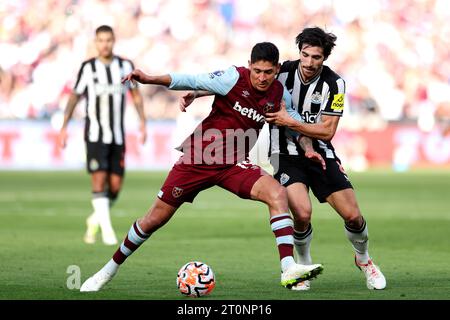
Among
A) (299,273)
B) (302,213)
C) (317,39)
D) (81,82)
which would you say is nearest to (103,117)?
(81,82)

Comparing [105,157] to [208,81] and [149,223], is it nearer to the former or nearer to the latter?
[149,223]

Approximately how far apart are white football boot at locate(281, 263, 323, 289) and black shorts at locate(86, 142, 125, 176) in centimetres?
557

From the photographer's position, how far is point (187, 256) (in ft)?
34.4

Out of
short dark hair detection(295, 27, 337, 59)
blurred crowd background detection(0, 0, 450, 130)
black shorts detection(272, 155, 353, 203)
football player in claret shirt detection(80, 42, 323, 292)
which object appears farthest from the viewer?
blurred crowd background detection(0, 0, 450, 130)

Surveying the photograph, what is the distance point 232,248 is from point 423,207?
22.4ft

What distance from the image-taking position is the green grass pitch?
309 inches

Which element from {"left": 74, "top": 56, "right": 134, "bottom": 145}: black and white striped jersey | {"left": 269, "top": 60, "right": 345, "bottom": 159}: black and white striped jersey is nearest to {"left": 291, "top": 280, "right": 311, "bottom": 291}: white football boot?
{"left": 269, "top": 60, "right": 345, "bottom": 159}: black and white striped jersey

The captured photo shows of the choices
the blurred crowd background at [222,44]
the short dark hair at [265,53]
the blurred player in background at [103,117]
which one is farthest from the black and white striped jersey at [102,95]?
the blurred crowd background at [222,44]

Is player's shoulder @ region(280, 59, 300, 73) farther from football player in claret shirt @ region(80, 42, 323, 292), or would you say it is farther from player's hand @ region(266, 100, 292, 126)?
player's hand @ region(266, 100, 292, 126)

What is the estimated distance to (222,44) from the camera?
97.4 feet

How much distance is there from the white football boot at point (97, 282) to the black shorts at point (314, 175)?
168 centimetres

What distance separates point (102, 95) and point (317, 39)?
17.3 ft

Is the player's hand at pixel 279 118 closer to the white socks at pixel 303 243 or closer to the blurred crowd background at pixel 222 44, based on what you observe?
the white socks at pixel 303 243

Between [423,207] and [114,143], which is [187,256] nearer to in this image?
[114,143]
